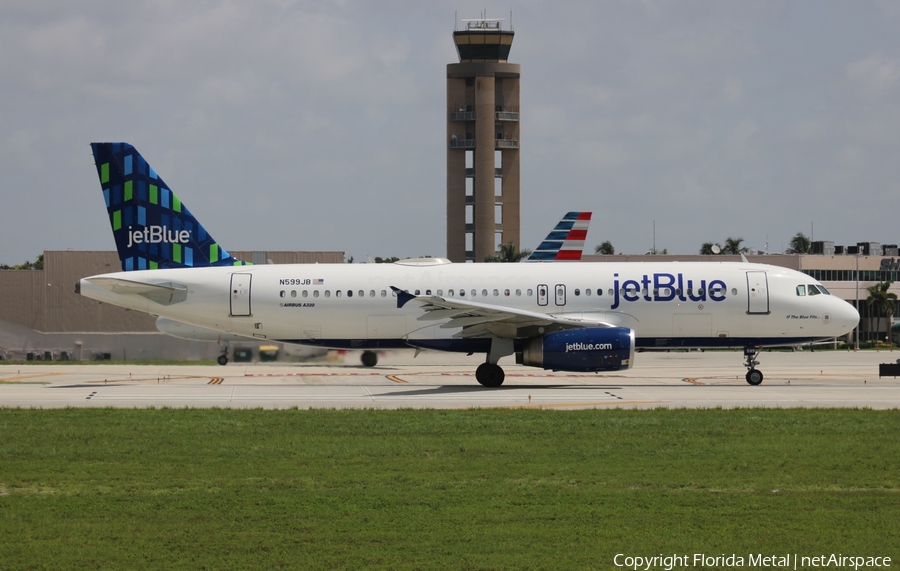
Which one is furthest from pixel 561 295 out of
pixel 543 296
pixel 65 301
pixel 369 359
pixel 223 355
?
pixel 65 301

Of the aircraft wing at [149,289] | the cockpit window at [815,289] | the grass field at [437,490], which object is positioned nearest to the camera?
the grass field at [437,490]

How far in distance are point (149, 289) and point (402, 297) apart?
8557 mm

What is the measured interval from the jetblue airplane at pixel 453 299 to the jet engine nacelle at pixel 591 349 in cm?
30

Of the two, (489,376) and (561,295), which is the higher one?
(561,295)

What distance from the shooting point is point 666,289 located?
3281 cm

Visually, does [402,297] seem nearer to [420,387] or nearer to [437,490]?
[420,387]

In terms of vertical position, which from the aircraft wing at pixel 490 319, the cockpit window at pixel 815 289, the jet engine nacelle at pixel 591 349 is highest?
the cockpit window at pixel 815 289

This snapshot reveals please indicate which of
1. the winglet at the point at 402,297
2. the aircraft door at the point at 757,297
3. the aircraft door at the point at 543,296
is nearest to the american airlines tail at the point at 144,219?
the winglet at the point at 402,297

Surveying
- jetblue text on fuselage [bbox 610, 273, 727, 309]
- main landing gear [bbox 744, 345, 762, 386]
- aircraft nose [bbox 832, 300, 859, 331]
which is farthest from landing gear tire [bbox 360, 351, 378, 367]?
aircraft nose [bbox 832, 300, 859, 331]

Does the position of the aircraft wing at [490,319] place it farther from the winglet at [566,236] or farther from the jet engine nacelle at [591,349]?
the winglet at [566,236]

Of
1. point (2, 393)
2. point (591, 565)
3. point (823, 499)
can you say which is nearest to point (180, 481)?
point (591, 565)

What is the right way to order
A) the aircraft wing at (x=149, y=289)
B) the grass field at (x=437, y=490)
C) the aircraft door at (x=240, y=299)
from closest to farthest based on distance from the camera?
1. the grass field at (x=437, y=490)
2. the aircraft wing at (x=149, y=289)
3. the aircraft door at (x=240, y=299)

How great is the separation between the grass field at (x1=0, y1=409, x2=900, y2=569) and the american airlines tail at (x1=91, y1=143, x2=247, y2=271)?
1311 cm

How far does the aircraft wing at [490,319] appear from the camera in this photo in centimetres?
3070
